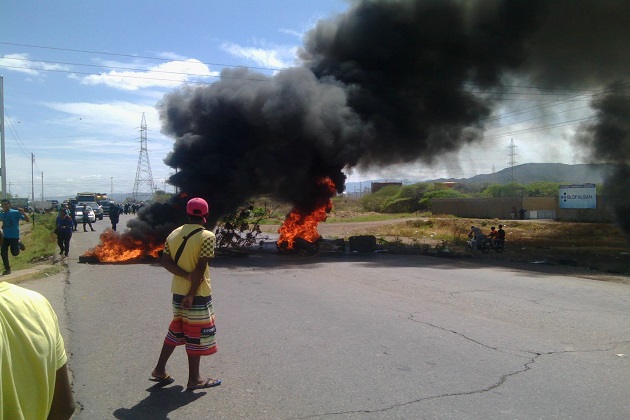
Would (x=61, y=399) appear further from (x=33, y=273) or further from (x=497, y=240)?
(x=497, y=240)

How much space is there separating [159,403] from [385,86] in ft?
65.4

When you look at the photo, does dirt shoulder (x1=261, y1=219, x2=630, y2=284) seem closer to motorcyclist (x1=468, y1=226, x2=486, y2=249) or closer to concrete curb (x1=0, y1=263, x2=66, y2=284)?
motorcyclist (x1=468, y1=226, x2=486, y2=249)

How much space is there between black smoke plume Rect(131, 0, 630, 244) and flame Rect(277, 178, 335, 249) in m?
0.36

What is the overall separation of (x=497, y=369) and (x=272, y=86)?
16512 mm

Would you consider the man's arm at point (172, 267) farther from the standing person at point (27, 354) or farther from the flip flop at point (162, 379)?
the standing person at point (27, 354)

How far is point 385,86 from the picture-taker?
22594 mm

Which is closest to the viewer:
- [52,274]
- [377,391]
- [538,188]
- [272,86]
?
[377,391]

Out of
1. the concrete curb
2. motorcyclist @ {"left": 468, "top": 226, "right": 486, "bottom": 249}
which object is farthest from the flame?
the concrete curb

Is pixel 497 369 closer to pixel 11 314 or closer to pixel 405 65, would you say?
pixel 11 314

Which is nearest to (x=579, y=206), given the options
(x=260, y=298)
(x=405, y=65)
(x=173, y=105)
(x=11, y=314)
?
(x=405, y=65)

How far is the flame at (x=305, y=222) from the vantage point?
1803 centimetres

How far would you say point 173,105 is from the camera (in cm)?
2078

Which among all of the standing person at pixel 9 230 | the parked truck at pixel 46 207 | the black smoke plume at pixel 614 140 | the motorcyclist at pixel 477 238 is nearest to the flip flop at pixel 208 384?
the standing person at pixel 9 230

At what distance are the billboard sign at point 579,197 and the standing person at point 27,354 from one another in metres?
37.9
